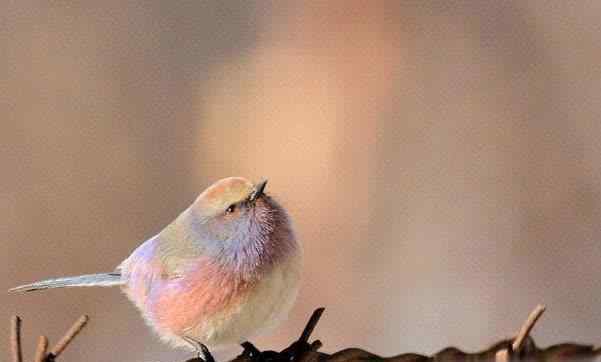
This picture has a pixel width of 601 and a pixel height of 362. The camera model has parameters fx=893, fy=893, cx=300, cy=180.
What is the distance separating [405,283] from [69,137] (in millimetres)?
1792

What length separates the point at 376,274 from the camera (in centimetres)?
434

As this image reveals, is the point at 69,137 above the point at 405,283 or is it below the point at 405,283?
above

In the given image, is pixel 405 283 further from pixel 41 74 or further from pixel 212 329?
pixel 212 329

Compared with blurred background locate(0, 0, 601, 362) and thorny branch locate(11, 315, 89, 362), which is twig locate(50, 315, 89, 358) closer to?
thorny branch locate(11, 315, 89, 362)

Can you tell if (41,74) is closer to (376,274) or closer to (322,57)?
(322,57)

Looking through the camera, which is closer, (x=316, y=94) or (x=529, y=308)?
(x=529, y=308)

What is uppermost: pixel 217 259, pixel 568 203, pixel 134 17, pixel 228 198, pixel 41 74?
pixel 134 17

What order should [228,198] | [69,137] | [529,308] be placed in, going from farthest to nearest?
[69,137] → [529,308] → [228,198]

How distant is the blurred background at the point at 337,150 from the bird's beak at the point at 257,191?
2.53 metres

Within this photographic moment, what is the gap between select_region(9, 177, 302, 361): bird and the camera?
1.65m

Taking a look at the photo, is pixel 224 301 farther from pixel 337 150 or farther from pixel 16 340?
pixel 337 150

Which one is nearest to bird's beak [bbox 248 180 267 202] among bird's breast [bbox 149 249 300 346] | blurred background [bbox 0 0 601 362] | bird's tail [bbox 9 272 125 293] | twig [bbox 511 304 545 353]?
bird's breast [bbox 149 249 300 346]

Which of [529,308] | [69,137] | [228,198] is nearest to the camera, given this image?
[228,198]

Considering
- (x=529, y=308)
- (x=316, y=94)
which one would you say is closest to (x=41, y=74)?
(x=316, y=94)
